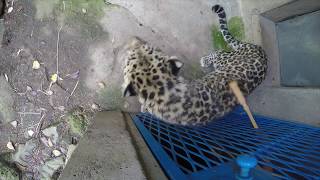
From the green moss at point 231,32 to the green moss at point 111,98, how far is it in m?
1.65

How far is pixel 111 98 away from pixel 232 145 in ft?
7.22

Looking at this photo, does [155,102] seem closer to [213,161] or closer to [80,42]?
[213,161]

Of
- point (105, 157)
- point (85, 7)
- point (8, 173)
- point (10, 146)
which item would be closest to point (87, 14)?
point (85, 7)

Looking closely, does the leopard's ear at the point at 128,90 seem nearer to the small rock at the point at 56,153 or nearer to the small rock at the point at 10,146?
the small rock at the point at 56,153

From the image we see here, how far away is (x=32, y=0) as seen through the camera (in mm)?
4594

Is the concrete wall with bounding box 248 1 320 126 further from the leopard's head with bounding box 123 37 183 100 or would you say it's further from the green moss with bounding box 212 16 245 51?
the leopard's head with bounding box 123 37 183 100

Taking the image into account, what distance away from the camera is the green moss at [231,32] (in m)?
4.94

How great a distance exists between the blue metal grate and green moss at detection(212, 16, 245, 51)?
141 centimetres

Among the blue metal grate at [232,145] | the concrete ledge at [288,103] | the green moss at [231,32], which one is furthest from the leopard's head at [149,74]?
the concrete ledge at [288,103]

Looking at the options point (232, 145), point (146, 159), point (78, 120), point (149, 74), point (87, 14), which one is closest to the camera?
point (146, 159)

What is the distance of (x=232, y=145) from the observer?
2988 millimetres

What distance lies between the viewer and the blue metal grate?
8.02ft

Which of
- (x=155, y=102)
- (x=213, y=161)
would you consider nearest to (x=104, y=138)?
(x=155, y=102)

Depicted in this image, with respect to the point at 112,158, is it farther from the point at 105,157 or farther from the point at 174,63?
the point at 174,63
